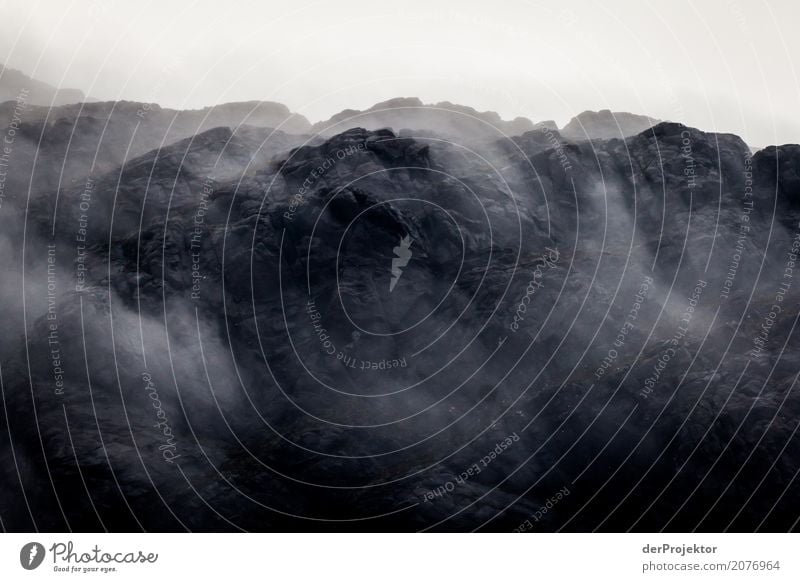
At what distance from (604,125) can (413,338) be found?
171 ft

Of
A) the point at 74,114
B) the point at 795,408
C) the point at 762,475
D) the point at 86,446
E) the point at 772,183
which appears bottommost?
the point at 86,446

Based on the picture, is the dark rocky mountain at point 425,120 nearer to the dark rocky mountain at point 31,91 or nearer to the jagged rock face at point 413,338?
the jagged rock face at point 413,338

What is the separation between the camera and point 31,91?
150125 mm

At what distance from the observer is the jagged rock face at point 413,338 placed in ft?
279

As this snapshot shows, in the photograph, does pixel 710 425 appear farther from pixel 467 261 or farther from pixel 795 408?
pixel 467 261

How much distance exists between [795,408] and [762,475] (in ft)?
26.0

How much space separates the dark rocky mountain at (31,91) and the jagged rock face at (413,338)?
32321 mm

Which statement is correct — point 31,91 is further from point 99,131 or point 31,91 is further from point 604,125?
point 604,125

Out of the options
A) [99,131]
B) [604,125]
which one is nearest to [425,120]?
[604,125]

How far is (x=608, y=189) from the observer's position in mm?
115562

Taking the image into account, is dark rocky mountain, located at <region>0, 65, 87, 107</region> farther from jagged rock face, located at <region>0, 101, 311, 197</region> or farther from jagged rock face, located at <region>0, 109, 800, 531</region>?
jagged rock face, located at <region>0, 109, 800, 531</region>

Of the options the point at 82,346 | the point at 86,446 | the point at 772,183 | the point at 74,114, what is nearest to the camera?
the point at 86,446

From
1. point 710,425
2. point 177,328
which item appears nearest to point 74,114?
Result: point 177,328

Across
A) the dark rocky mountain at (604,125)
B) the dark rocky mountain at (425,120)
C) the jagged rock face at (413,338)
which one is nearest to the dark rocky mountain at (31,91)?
the jagged rock face at (413,338)
